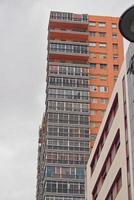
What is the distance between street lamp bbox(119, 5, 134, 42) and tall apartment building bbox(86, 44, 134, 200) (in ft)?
63.2

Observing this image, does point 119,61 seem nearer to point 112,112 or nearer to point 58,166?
point 58,166

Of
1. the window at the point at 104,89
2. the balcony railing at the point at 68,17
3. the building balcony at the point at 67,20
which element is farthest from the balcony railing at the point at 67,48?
the window at the point at 104,89

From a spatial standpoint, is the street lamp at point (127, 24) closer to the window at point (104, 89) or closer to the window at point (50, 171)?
the window at point (50, 171)

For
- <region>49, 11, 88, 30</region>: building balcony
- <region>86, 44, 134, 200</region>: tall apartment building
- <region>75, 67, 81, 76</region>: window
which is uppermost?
<region>49, 11, 88, 30</region>: building balcony

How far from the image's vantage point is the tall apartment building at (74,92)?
89.9 m

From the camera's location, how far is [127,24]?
333 inches

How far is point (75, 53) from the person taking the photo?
4063 inches

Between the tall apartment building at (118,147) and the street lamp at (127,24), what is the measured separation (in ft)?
63.2

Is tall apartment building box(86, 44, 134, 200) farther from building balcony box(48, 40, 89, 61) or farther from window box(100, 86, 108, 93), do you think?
building balcony box(48, 40, 89, 61)

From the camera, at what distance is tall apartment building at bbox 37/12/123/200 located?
295 ft

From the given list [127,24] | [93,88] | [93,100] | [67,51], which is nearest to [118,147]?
[127,24]

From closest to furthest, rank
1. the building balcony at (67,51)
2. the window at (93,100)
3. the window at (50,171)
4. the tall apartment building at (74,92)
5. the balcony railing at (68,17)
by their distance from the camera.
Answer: the window at (50,171)
the tall apartment building at (74,92)
the window at (93,100)
the building balcony at (67,51)
the balcony railing at (68,17)

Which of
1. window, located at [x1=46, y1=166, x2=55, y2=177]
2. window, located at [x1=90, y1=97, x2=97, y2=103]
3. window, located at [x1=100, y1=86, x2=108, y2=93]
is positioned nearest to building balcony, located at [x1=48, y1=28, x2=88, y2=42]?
window, located at [x1=100, y1=86, x2=108, y2=93]

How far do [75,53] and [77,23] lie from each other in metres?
6.01
